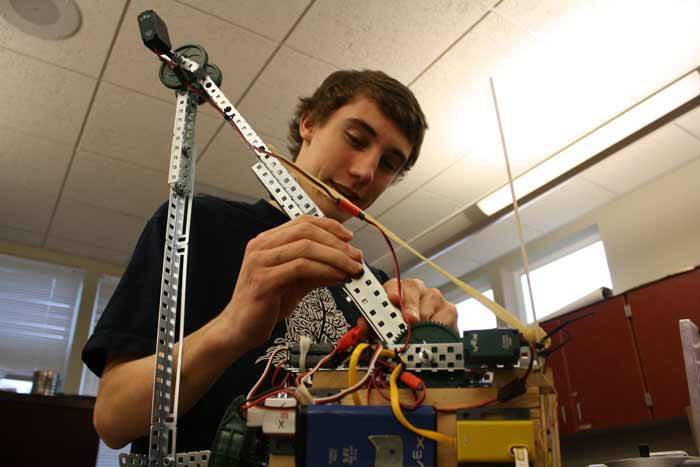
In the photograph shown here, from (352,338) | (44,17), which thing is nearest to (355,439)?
(352,338)

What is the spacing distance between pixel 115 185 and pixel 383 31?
2147 millimetres

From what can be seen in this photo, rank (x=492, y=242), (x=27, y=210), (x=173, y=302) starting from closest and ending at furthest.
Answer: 1. (x=173, y=302)
2. (x=27, y=210)
3. (x=492, y=242)

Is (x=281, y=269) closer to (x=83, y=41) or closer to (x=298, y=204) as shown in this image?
(x=298, y=204)

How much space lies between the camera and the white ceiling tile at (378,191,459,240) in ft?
11.9

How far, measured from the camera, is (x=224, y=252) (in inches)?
39.3

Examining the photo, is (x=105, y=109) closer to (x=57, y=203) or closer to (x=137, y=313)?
(x=57, y=203)

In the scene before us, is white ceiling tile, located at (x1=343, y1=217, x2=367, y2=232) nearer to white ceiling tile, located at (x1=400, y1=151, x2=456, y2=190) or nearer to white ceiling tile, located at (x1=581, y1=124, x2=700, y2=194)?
white ceiling tile, located at (x1=400, y1=151, x2=456, y2=190)

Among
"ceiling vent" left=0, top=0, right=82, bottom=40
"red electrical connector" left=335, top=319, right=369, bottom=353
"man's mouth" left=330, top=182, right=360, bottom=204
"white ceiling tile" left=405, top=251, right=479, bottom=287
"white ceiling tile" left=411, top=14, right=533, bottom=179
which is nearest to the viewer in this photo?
"red electrical connector" left=335, top=319, right=369, bottom=353

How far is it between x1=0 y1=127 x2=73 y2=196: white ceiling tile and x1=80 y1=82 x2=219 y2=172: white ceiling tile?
225 millimetres

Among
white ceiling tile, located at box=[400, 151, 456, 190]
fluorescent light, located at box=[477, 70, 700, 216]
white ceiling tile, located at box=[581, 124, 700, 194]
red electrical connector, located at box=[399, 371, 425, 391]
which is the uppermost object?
white ceiling tile, located at box=[581, 124, 700, 194]

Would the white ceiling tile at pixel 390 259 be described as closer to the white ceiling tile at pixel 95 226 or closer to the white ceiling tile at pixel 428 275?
the white ceiling tile at pixel 428 275

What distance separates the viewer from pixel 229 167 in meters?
3.33

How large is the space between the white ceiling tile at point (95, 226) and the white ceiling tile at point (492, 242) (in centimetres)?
249

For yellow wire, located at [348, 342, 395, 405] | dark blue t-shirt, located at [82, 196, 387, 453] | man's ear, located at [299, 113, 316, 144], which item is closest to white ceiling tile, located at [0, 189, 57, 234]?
man's ear, located at [299, 113, 316, 144]
